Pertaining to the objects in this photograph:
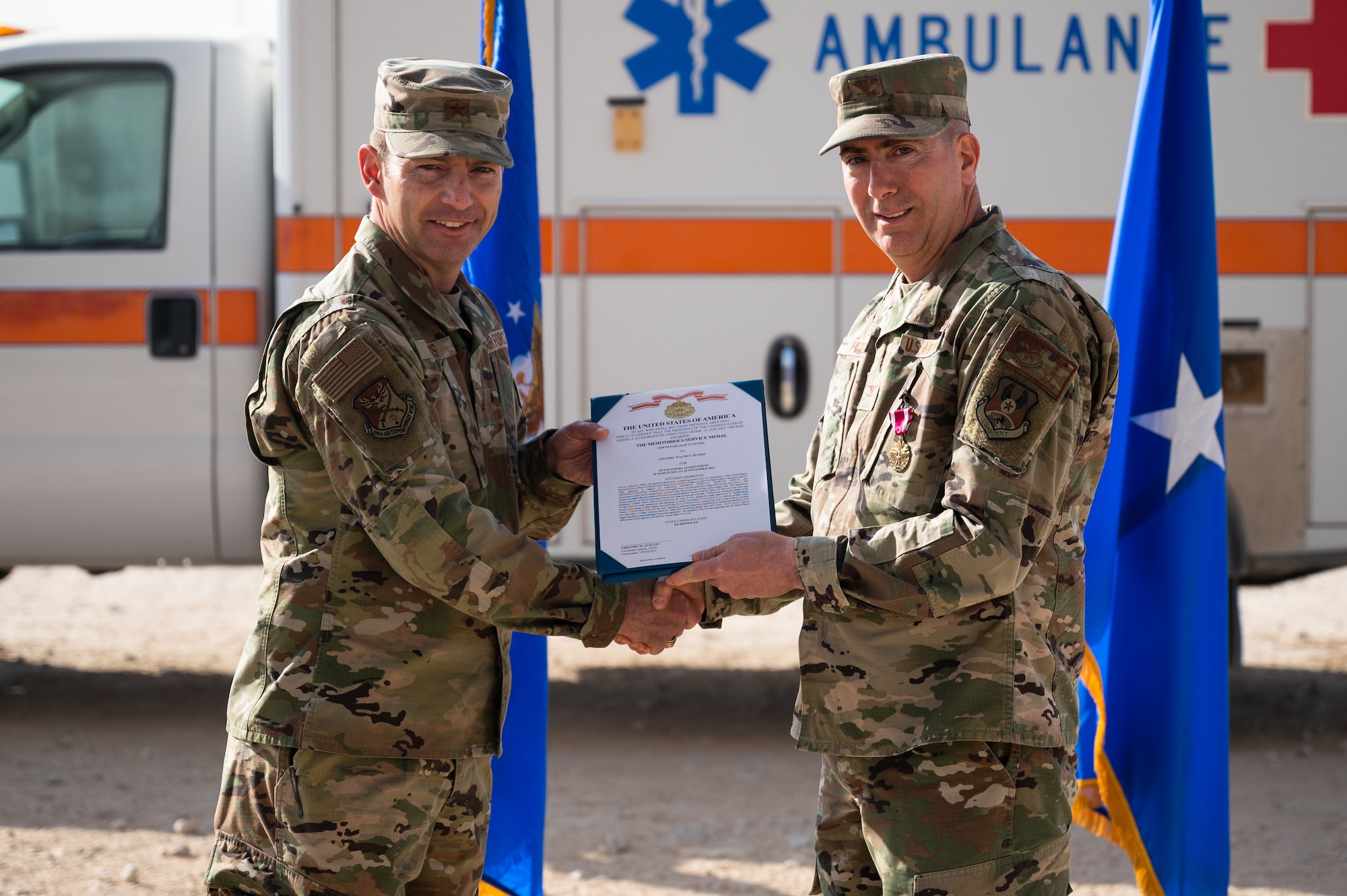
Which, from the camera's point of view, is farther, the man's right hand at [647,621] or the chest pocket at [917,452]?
the man's right hand at [647,621]

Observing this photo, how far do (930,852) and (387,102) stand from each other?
1638 mm

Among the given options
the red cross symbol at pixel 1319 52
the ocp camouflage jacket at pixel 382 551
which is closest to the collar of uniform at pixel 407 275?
the ocp camouflage jacket at pixel 382 551

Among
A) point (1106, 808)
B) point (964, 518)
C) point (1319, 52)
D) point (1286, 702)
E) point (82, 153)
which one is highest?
point (1319, 52)

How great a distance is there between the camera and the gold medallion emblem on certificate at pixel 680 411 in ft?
8.05

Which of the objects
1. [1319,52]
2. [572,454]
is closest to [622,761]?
[572,454]

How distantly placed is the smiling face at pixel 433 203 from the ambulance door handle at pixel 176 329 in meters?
2.69

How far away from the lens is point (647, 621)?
7.94ft

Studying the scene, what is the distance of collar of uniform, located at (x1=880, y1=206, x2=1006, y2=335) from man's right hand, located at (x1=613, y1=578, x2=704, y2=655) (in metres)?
0.66

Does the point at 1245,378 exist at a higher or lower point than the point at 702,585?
higher

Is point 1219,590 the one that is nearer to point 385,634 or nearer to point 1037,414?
point 1037,414

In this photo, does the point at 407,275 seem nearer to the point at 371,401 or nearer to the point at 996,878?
the point at 371,401

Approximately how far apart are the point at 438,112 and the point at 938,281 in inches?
37.5

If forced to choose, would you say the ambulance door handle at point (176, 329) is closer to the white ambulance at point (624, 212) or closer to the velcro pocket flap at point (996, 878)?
the white ambulance at point (624, 212)

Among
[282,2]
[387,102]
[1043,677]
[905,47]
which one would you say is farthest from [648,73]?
[1043,677]
